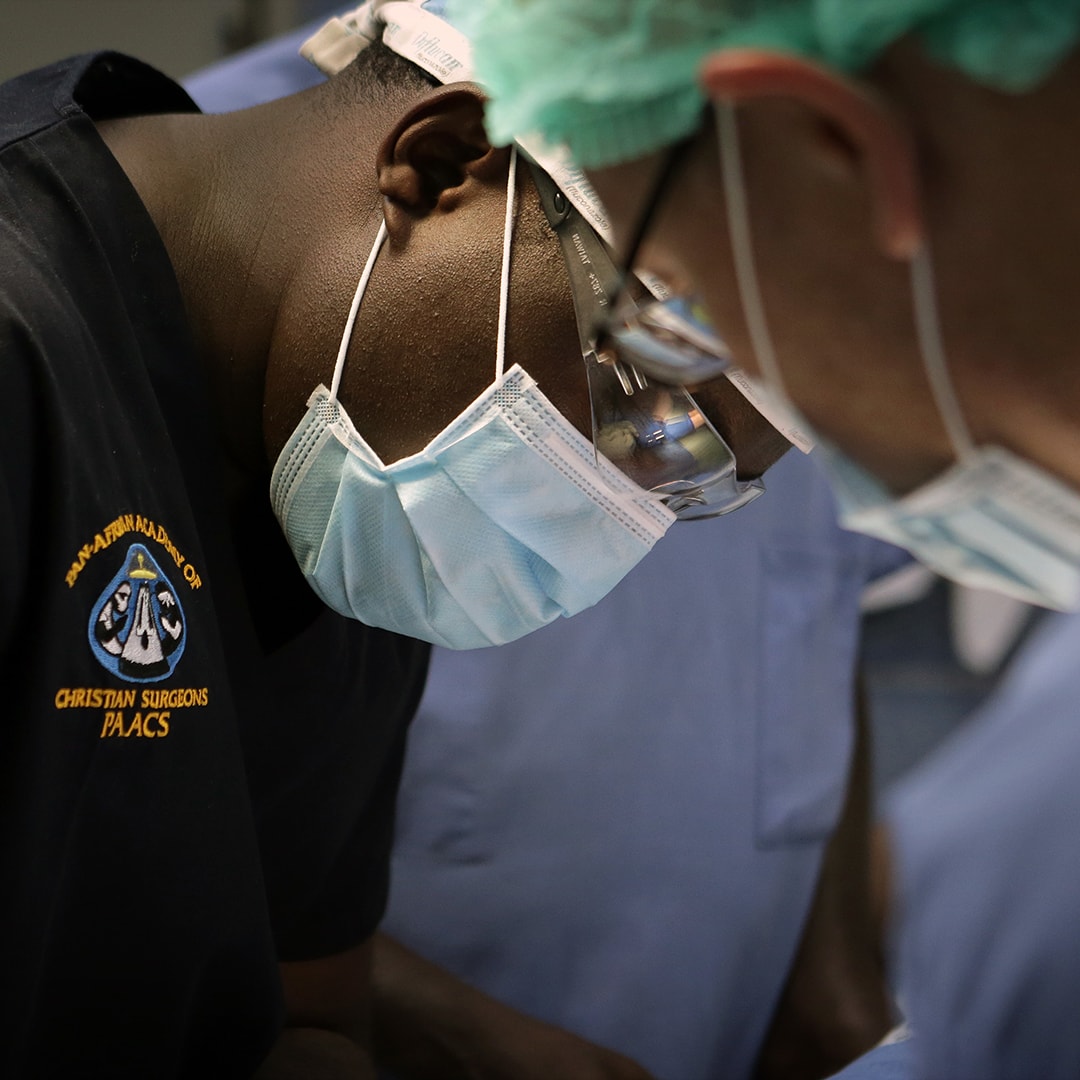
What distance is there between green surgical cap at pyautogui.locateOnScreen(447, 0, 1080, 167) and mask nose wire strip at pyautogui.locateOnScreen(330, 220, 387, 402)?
295 mm

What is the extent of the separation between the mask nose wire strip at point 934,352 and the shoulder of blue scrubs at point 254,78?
1.25 meters

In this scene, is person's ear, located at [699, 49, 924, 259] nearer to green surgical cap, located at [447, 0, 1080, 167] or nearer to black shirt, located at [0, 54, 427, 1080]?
green surgical cap, located at [447, 0, 1080, 167]

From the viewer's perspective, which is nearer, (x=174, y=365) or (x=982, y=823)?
(x=982, y=823)

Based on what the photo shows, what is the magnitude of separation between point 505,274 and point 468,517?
175 millimetres

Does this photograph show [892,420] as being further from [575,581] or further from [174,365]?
[174,365]

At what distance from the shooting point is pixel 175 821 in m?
0.90

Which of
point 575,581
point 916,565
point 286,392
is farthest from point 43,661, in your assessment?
point 916,565

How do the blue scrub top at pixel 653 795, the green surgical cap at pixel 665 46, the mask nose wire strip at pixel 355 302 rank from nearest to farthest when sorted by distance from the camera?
the green surgical cap at pixel 665 46 → the mask nose wire strip at pixel 355 302 → the blue scrub top at pixel 653 795

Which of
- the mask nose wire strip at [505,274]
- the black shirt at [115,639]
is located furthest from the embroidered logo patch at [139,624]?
the mask nose wire strip at [505,274]

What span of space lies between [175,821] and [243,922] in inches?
4.9

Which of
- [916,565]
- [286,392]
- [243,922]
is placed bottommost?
[916,565]

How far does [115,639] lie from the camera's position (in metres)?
0.85

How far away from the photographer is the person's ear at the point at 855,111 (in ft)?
1.64

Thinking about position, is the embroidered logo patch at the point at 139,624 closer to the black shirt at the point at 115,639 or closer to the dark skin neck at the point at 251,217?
the black shirt at the point at 115,639
